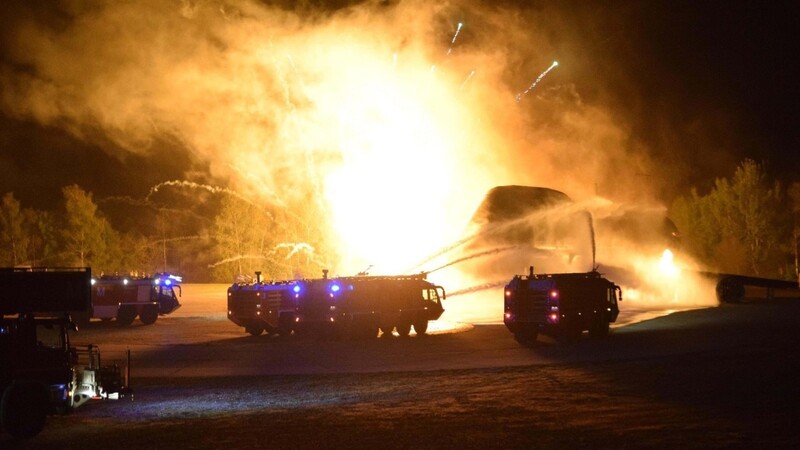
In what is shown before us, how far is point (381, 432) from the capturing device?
13.8 metres

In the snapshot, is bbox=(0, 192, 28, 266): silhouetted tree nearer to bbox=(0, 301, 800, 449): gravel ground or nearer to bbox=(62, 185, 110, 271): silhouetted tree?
bbox=(62, 185, 110, 271): silhouetted tree

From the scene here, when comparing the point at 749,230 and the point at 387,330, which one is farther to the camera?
the point at 749,230

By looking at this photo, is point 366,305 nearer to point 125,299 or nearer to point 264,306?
point 264,306

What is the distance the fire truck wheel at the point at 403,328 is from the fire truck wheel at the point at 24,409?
1934cm

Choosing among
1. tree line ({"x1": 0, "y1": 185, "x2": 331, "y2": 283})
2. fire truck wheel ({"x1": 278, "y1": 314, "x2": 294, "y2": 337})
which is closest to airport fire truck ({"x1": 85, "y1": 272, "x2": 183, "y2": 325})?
fire truck wheel ({"x1": 278, "y1": 314, "x2": 294, "y2": 337})

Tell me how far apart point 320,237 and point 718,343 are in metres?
55.2

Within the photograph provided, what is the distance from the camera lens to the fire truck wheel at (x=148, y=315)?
4238 centimetres

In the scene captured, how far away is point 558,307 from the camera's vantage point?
1107 inches

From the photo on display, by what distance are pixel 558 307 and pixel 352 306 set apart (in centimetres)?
816

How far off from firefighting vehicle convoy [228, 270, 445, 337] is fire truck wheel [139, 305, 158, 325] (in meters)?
10.0

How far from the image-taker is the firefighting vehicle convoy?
106 ft

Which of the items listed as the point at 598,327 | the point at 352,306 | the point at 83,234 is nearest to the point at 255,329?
the point at 352,306

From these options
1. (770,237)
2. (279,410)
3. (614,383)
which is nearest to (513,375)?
(614,383)

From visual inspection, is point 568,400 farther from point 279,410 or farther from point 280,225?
point 280,225
